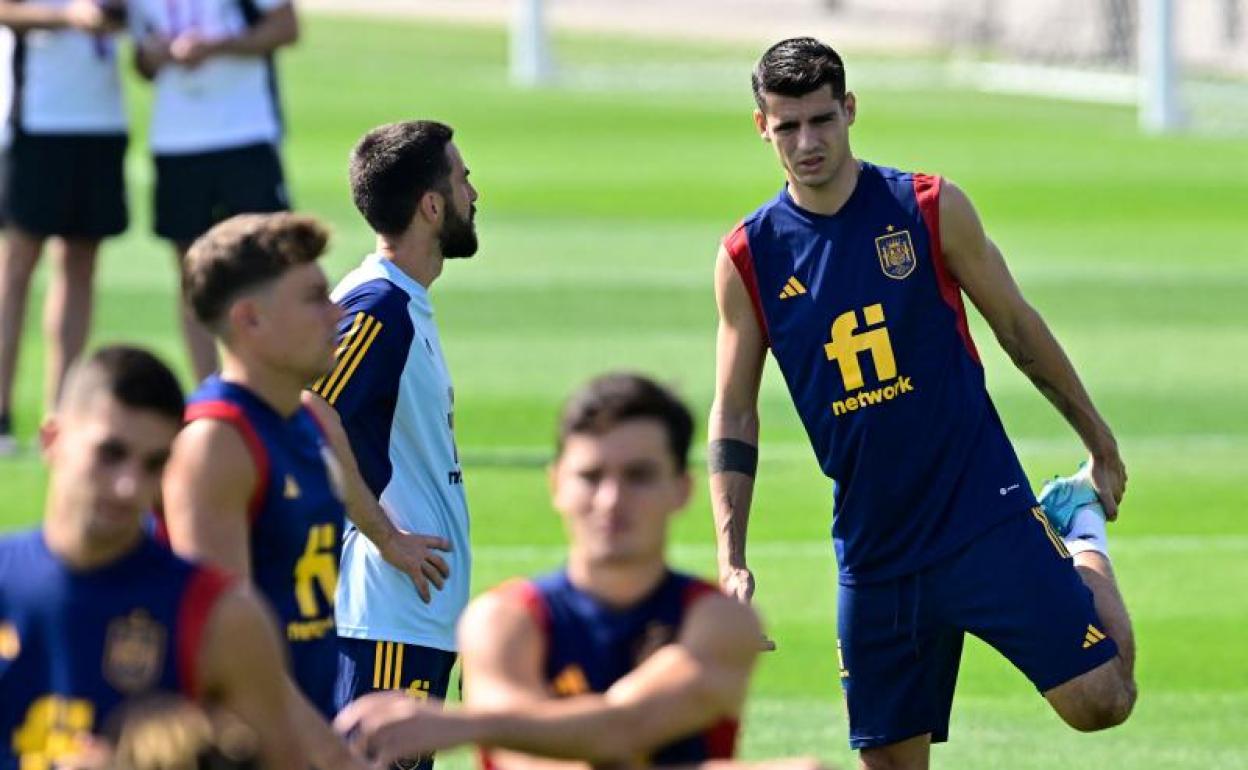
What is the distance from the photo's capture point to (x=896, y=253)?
8094 mm

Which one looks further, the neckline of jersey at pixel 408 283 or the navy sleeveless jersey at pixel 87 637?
the neckline of jersey at pixel 408 283

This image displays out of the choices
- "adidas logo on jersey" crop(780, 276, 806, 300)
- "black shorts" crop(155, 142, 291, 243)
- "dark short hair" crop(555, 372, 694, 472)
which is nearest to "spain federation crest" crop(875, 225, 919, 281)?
"adidas logo on jersey" crop(780, 276, 806, 300)

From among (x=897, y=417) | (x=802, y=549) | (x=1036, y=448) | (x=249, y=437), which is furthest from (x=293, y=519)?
(x=1036, y=448)

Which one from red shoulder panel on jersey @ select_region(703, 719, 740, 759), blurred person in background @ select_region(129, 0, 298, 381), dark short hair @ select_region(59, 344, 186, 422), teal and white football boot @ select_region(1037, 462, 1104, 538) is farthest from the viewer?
blurred person in background @ select_region(129, 0, 298, 381)

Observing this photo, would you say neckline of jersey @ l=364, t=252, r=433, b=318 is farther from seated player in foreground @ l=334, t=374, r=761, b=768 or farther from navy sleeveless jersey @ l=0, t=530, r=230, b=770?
navy sleeveless jersey @ l=0, t=530, r=230, b=770

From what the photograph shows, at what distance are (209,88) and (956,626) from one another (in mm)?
7214

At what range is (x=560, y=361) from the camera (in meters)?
17.6

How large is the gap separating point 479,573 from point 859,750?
4069 mm

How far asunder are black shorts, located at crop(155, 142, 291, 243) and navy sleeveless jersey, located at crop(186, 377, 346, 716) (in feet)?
26.2

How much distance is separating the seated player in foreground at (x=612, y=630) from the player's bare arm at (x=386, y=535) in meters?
1.33

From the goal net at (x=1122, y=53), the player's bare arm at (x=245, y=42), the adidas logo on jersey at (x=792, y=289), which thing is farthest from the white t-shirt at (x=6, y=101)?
the goal net at (x=1122, y=53)

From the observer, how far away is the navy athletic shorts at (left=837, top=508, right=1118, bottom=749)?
8.09 m

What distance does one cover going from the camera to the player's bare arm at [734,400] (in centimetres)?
823

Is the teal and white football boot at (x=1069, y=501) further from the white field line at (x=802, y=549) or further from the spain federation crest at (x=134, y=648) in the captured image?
the white field line at (x=802, y=549)
